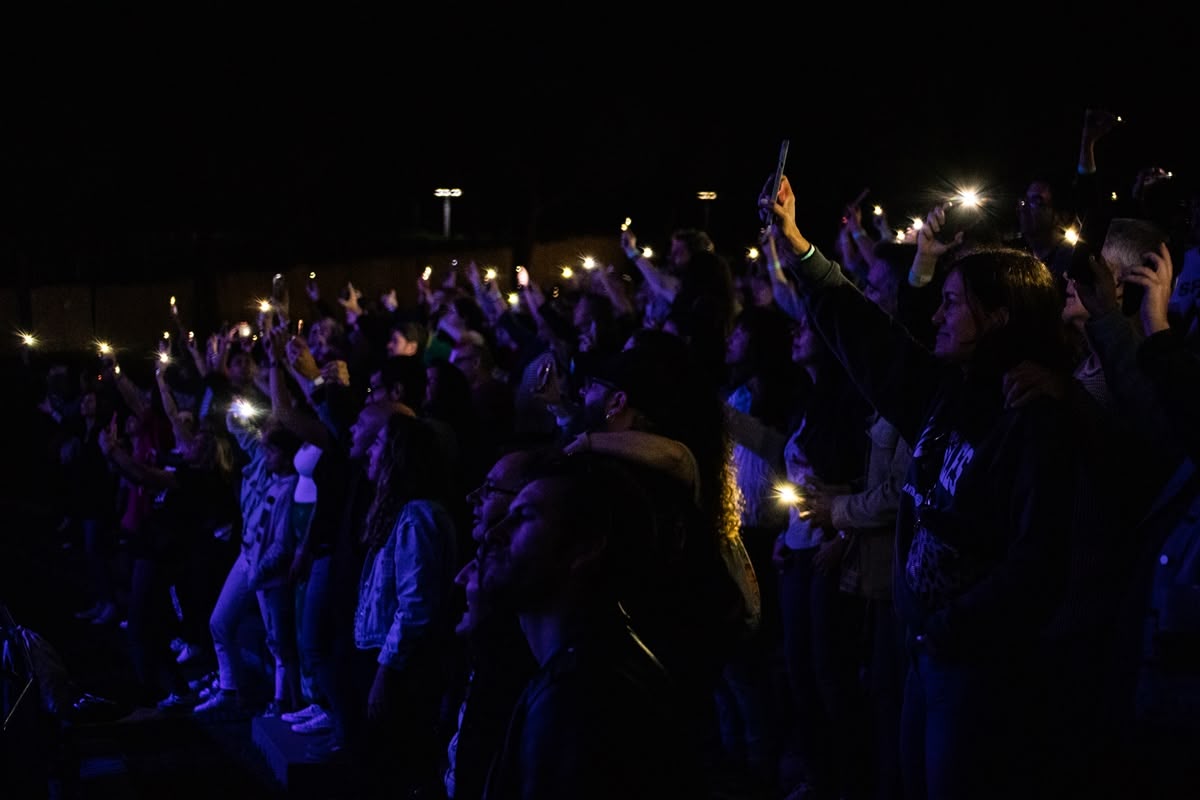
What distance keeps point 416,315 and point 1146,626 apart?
468 inches

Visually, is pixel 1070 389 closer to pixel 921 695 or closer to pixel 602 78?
pixel 921 695

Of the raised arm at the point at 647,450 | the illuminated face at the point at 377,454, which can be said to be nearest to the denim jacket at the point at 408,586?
the illuminated face at the point at 377,454

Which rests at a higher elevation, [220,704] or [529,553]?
[529,553]

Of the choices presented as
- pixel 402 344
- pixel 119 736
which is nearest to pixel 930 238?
pixel 402 344

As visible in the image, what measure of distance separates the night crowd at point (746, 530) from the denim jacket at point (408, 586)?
16mm

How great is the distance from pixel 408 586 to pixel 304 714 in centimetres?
255

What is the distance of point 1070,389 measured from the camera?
3.63m

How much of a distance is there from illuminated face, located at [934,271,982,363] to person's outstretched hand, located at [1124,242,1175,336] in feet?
1.98

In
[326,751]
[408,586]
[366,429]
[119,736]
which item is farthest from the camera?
[119,736]

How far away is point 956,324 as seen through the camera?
3.82 meters

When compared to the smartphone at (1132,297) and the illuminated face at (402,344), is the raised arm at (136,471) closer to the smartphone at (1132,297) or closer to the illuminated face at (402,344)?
the illuminated face at (402,344)

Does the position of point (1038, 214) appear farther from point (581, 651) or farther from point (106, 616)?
point (106, 616)

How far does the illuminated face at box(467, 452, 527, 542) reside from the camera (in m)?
3.49

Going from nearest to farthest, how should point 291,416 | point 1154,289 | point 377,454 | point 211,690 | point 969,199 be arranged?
point 1154,289, point 377,454, point 969,199, point 291,416, point 211,690
